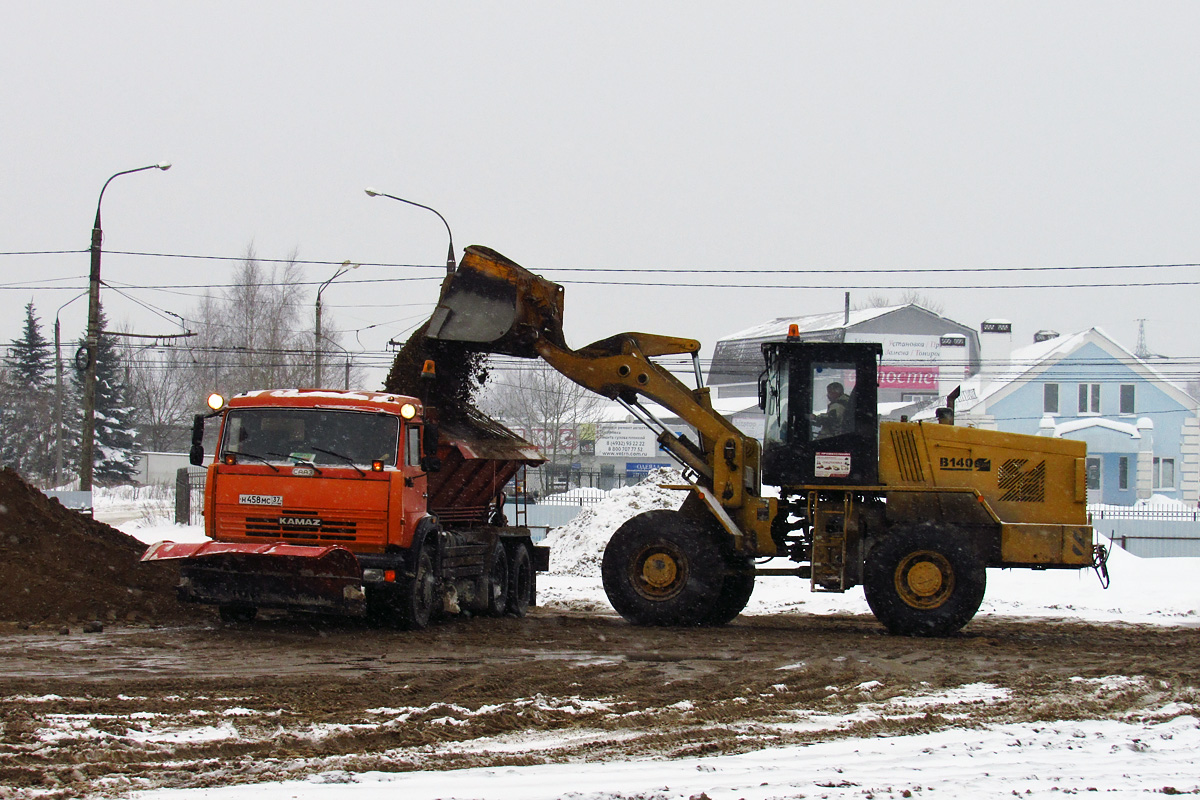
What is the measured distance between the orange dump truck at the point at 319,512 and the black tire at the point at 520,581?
8.01 ft

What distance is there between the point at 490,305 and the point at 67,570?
18.1 ft

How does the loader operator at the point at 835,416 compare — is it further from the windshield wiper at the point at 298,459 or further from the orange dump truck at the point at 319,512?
the windshield wiper at the point at 298,459

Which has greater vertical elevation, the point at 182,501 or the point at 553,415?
the point at 553,415

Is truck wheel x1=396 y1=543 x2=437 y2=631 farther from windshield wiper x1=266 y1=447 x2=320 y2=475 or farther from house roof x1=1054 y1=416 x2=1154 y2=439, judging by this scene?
house roof x1=1054 y1=416 x2=1154 y2=439

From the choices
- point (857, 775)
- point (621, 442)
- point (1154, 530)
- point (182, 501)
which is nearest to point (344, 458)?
point (857, 775)

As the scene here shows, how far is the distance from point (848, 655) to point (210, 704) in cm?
577

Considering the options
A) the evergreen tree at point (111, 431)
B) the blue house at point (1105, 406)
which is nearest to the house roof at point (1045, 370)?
the blue house at point (1105, 406)

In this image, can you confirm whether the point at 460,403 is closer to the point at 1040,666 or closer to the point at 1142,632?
the point at 1040,666

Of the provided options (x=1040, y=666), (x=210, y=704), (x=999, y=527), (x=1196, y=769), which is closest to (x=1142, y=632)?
(x=999, y=527)

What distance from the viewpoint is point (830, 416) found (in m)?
13.1

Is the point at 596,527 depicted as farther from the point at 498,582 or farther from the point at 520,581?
the point at 498,582

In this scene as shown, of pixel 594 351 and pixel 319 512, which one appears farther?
pixel 594 351

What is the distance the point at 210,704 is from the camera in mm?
7633

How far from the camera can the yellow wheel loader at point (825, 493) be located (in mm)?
12797
